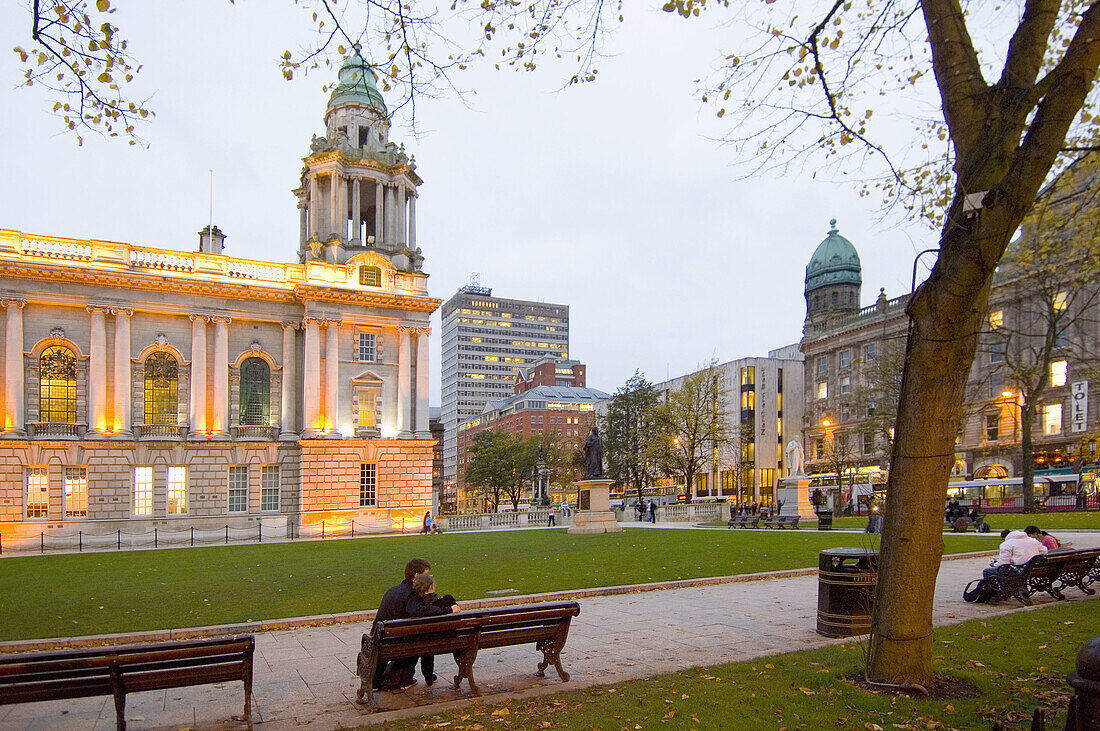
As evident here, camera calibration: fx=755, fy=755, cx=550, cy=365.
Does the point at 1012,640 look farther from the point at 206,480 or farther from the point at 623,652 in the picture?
the point at 206,480

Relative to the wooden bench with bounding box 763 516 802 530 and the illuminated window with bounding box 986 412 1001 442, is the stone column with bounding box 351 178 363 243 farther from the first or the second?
the illuminated window with bounding box 986 412 1001 442

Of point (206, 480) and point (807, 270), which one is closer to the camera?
point (206, 480)

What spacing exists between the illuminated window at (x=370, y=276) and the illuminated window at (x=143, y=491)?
1622cm

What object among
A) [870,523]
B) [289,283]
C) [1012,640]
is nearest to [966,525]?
[870,523]

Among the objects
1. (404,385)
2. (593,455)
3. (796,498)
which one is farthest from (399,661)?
(404,385)

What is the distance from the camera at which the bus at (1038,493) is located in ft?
132

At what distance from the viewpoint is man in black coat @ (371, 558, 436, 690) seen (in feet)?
24.4

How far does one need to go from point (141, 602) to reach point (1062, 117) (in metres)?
15.7

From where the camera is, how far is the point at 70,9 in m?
7.50

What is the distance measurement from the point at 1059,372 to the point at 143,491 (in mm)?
56927

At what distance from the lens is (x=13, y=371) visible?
38.5 metres

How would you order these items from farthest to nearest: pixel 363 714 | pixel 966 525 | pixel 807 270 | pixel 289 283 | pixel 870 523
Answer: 1. pixel 807 270
2. pixel 289 283
3. pixel 966 525
4. pixel 870 523
5. pixel 363 714

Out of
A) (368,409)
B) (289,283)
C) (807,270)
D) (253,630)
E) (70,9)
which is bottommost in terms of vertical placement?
(253,630)

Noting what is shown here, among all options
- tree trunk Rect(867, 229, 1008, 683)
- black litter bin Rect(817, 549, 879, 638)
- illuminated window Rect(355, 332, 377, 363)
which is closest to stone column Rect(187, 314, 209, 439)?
illuminated window Rect(355, 332, 377, 363)
